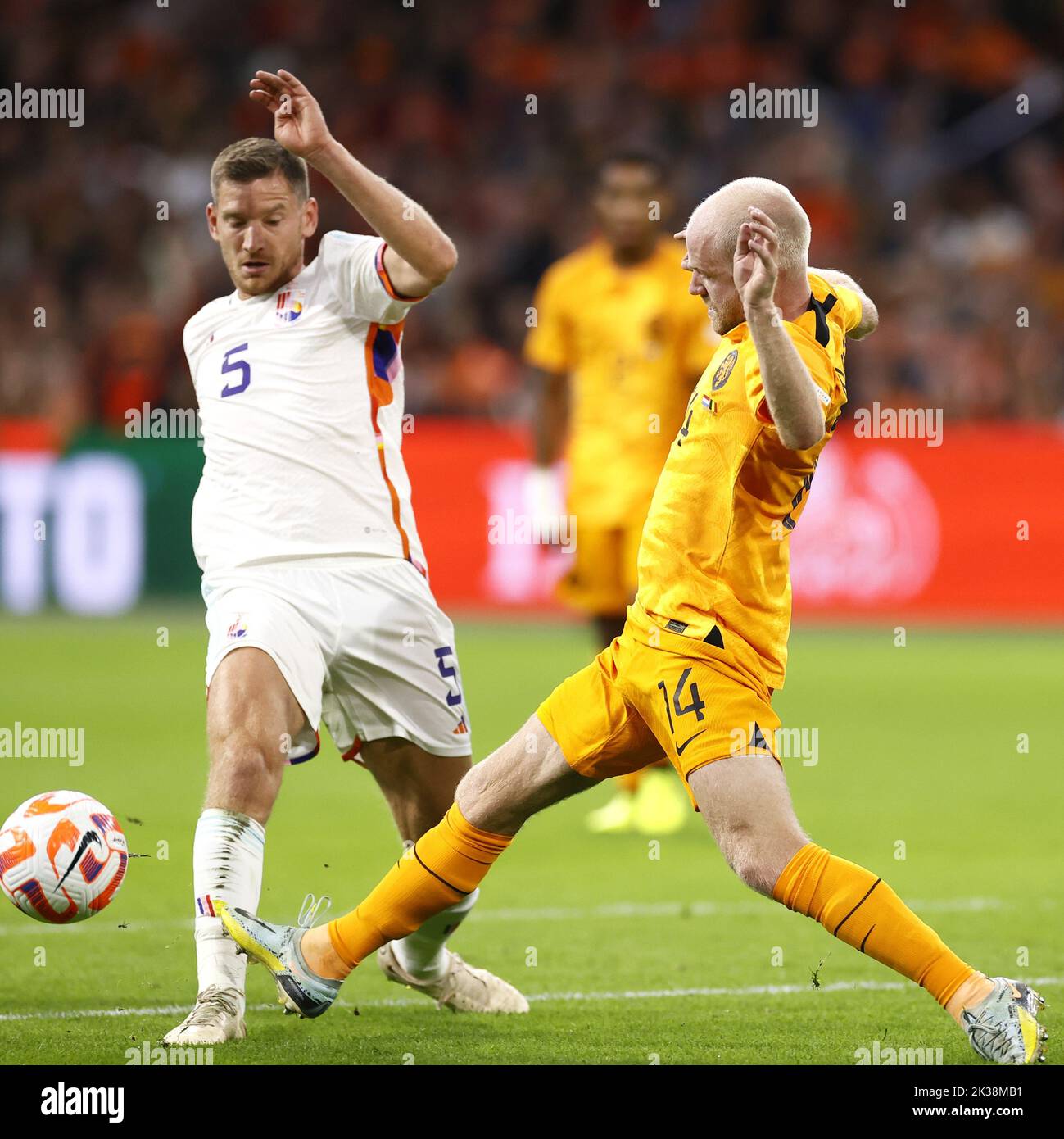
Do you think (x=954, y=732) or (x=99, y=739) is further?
(x=954, y=732)

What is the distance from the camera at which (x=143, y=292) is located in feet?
66.7

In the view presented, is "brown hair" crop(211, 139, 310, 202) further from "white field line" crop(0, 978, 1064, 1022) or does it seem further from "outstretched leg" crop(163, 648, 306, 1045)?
"white field line" crop(0, 978, 1064, 1022)

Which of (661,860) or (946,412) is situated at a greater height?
(946,412)

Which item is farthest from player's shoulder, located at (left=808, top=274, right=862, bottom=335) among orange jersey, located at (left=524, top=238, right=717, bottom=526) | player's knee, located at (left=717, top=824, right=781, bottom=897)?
orange jersey, located at (left=524, top=238, right=717, bottom=526)

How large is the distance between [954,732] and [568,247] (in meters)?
9.66

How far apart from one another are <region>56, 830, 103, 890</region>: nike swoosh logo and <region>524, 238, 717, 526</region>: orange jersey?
4494 mm

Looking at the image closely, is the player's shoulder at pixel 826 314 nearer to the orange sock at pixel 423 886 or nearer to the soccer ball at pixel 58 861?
the orange sock at pixel 423 886

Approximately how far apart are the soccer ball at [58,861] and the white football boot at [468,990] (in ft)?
2.80

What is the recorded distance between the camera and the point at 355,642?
540 cm

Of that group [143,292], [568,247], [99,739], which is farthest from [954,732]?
[143,292]

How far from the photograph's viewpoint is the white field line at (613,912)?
677 cm

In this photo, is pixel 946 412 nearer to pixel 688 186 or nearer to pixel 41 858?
pixel 688 186

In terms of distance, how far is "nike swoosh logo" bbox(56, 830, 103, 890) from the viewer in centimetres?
511

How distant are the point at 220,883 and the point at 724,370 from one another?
184 centimetres
